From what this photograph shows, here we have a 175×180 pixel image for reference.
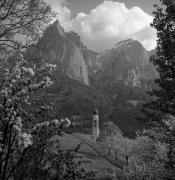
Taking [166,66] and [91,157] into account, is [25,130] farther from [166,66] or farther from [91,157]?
[91,157]

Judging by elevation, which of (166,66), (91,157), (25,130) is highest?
(166,66)

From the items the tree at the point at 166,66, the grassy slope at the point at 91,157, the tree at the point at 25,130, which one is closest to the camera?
the tree at the point at 25,130

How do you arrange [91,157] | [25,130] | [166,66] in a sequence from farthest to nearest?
[91,157]
[166,66]
[25,130]

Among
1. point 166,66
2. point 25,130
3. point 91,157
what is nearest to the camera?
point 25,130

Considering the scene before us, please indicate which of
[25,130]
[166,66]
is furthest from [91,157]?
[25,130]

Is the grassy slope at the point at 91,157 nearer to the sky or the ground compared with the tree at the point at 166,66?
nearer to the ground

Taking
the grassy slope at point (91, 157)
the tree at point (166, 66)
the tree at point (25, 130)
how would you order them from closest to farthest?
the tree at point (25, 130), the tree at point (166, 66), the grassy slope at point (91, 157)

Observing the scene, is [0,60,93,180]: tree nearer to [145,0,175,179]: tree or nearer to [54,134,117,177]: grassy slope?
[145,0,175,179]: tree

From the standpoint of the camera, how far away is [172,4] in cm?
1898

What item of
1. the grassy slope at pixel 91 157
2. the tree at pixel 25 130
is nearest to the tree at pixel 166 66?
the tree at pixel 25 130

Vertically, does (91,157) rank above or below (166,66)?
below

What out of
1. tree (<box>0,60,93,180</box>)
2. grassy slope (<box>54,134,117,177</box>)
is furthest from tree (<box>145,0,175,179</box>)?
grassy slope (<box>54,134,117,177</box>)

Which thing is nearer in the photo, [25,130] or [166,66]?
[25,130]

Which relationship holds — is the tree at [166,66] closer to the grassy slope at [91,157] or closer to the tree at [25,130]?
the tree at [25,130]
